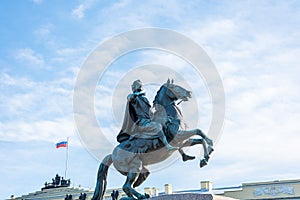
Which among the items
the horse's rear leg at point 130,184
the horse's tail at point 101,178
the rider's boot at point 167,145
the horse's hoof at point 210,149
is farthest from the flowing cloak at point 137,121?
the horse's hoof at point 210,149

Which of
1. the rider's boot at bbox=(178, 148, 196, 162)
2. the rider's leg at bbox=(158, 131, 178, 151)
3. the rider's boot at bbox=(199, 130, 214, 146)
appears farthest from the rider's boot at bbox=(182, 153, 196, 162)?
the rider's boot at bbox=(199, 130, 214, 146)

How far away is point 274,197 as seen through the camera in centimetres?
A: 4022

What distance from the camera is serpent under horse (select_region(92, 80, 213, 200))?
403 inches

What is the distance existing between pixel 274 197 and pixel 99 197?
104 feet

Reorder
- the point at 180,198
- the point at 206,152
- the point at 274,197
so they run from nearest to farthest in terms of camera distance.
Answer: the point at 180,198
the point at 206,152
the point at 274,197

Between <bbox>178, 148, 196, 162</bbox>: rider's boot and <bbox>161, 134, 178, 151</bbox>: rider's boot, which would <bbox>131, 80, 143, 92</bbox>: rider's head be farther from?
<bbox>178, 148, 196, 162</bbox>: rider's boot

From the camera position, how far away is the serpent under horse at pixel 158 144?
1023cm

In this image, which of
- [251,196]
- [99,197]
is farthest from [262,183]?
[99,197]

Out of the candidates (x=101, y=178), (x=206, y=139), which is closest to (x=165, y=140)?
(x=206, y=139)

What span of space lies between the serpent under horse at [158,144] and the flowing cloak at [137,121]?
0.47 feet

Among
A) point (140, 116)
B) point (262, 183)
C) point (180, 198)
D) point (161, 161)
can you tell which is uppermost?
point (262, 183)

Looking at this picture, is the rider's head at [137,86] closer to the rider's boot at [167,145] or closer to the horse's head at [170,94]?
the horse's head at [170,94]

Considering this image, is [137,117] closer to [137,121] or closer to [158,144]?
[137,121]

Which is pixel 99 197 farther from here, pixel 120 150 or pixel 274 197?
pixel 274 197
